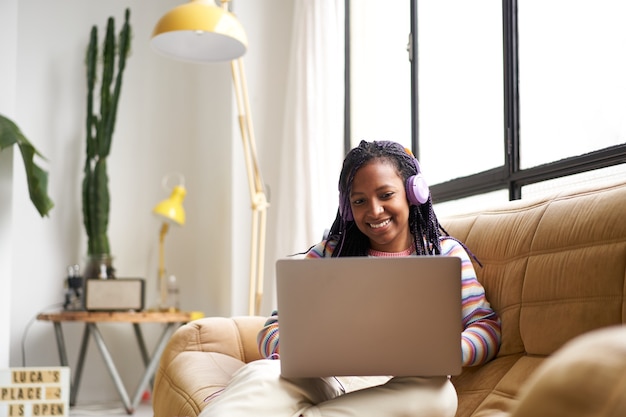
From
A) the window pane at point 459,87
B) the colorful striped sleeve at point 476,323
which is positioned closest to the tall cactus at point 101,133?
the window pane at point 459,87

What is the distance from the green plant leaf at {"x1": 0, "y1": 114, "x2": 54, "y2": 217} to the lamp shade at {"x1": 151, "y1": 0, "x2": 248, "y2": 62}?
2.52 feet

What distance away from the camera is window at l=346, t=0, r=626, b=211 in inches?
92.1

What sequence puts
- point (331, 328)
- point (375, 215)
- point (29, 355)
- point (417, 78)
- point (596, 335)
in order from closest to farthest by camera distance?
point (596, 335) < point (331, 328) < point (375, 215) < point (417, 78) < point (29, 355)

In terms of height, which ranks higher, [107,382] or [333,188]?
[333,188]

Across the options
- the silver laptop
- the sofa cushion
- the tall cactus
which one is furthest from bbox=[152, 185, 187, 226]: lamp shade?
the sofa cushion

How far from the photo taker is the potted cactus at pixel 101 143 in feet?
14.1

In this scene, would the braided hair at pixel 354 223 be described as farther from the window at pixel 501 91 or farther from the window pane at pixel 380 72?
the window pane at pixel 380 72

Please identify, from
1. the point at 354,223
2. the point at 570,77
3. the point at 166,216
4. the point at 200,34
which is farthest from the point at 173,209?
the point at 570,77

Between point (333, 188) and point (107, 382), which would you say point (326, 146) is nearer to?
point (333, 188)

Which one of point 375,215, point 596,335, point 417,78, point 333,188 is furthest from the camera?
point 333,188

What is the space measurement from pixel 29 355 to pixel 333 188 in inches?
78.2

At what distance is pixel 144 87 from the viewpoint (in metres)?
4.85

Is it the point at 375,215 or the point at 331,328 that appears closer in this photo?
the point at 331,328

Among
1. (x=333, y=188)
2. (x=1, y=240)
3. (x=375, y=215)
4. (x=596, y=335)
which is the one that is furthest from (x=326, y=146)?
(x=596, y=335)
